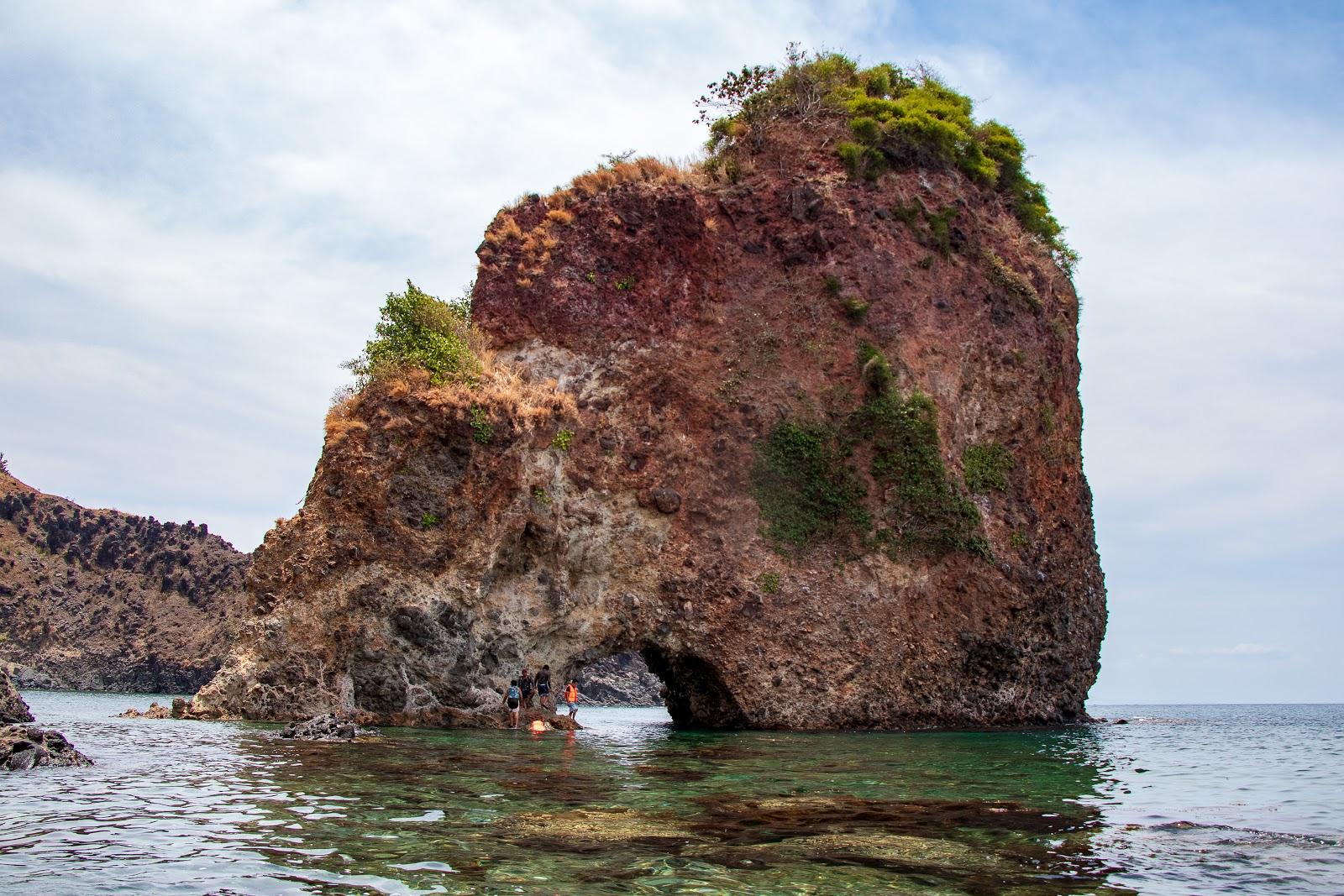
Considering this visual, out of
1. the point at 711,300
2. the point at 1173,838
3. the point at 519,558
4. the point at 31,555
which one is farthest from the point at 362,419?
the point at 31,555

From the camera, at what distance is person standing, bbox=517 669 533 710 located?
27984 millimetres

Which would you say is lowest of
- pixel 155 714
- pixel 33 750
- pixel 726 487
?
pixel 155 714

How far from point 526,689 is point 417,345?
35.6 ft

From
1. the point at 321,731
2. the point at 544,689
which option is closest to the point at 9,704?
the point at 321,731

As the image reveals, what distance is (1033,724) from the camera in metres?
31.8

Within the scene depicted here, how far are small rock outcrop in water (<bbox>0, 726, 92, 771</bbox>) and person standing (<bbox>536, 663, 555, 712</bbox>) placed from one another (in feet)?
47.1

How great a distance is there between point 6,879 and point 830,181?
32.0 meters

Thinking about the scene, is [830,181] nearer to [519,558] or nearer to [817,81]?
[817,81]

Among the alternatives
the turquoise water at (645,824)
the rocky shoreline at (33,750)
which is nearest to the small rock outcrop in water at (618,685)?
the turquoise water at (645,824)

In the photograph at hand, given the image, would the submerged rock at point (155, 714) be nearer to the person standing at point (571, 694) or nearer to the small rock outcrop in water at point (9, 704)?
the small rock outcrop in water at point (9, 704)

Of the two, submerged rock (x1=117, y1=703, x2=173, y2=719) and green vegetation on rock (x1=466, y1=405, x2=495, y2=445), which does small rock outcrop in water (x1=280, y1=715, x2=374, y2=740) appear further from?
green vegetation on rock (x1=466, y1=405, x2=495, y2=445)

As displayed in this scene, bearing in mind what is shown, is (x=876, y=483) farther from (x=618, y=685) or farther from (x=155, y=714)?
(x=618, y=685)

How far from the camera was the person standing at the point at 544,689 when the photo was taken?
28031mm

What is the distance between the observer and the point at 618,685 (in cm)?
9362
